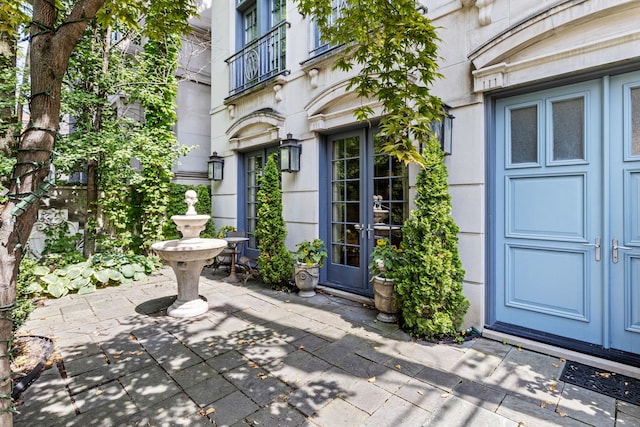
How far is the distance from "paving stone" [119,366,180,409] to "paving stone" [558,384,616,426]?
3063 mm

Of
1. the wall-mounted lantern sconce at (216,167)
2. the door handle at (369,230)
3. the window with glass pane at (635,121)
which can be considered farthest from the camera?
the wall-mounted lantern sconce at (216,167)

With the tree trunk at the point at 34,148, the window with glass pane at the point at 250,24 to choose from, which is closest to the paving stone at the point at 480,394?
the tree trunk at the point at 34,148

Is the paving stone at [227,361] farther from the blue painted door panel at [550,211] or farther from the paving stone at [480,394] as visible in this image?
the blue painted door panel at [550,211]

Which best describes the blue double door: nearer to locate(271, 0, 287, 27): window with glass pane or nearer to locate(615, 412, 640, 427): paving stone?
locate(615, 412, 640, 427): paving stone

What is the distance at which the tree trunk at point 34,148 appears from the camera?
1.60 meters

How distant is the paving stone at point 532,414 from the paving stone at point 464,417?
8cm

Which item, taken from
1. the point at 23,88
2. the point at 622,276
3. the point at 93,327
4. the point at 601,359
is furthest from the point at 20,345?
the point at 622,276

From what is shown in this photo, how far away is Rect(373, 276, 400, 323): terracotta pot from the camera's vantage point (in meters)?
3.95

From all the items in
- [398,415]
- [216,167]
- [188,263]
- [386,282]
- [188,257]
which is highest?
[216,167]

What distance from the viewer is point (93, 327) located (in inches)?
155

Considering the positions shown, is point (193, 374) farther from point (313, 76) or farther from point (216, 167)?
point (216, 167)

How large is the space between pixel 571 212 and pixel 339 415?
2.95m

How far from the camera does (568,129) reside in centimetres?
321

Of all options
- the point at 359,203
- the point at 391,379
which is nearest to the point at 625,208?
the point at 391,379
